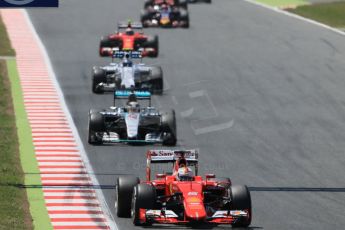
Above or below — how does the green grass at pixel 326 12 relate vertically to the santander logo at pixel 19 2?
below

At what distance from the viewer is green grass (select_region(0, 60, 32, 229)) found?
27516 mm

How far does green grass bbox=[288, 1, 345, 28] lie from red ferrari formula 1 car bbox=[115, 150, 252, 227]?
39719 mm

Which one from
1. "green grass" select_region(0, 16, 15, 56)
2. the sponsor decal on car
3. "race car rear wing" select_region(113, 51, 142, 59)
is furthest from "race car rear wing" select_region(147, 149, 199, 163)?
"green grass" select_region(0, 16, 15, 56)

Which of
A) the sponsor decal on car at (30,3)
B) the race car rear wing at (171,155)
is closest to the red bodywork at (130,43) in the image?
the sponsor decal on car at (30,3)

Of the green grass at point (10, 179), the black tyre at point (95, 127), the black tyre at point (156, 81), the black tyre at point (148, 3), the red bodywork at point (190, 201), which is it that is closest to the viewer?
the red bodywork at point (190, 201)

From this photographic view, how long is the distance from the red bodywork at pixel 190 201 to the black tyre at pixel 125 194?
0.52 meters

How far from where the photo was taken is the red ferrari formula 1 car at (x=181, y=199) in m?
26.4

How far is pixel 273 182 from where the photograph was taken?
3275cm

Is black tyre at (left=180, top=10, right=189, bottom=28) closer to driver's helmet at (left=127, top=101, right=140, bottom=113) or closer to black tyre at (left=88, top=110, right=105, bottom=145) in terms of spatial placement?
driver's helmet at (left=127, top=101, right=140, bottom=113)

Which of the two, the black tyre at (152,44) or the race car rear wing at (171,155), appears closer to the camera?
the race car rear wing at (171,155)

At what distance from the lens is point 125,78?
153 ft

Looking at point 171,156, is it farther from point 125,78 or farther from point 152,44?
point 152,44

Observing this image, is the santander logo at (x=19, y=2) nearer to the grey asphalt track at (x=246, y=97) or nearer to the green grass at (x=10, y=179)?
the green grass at (x=10, y=179)

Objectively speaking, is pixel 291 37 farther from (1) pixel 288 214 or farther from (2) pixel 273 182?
(1) pixel 288 214
